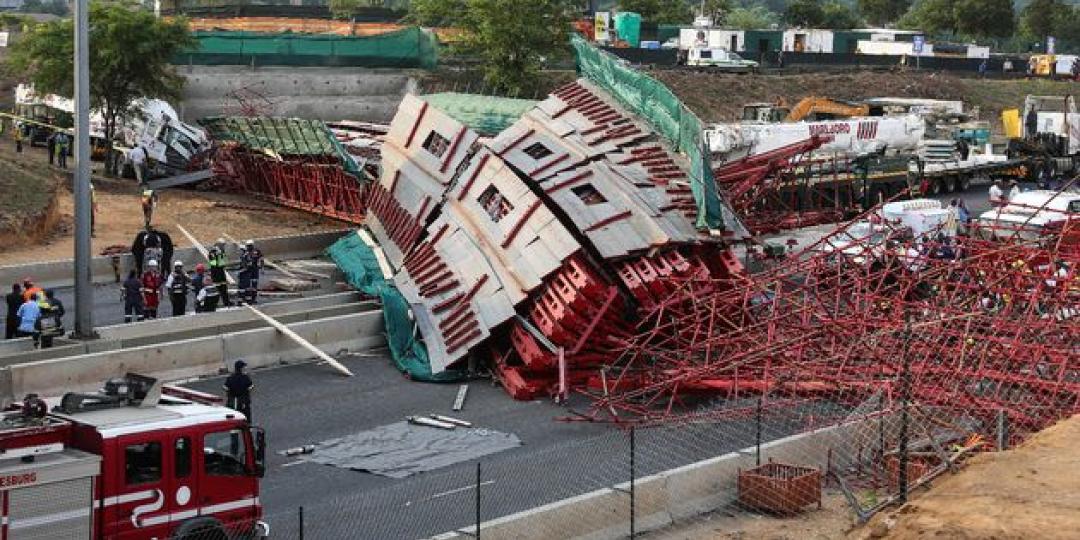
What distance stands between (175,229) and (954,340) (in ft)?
64.1

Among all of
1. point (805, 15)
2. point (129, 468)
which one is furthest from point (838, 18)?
point (129, 468)

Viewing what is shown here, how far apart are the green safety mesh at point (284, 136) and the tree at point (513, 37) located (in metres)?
17.5

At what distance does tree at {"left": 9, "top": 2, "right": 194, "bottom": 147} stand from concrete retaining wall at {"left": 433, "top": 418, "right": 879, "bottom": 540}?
27299mm

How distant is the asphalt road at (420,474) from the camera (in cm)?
2062

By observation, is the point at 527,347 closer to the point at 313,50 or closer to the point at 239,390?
the point at 239,390

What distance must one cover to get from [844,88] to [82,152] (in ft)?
186

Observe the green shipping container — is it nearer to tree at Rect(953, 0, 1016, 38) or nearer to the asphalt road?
tree at Rect(953, 0, 1016, 38)

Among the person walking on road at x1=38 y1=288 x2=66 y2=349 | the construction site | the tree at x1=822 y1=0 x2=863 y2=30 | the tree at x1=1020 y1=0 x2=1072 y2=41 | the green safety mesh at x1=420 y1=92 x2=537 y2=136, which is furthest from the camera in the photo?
the tree at x1=822 y1=0 x2=863 y2=30

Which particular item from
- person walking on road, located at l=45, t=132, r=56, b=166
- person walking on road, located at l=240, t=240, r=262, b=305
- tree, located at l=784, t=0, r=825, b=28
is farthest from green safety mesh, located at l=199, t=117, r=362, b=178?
tree, located at l=784, t=0, r=825, b=28

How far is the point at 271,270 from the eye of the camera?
3638 centimetres

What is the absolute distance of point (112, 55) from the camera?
44.6 meters

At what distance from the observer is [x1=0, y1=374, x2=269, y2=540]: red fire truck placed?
1659cm

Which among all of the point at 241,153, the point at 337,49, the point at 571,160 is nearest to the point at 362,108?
the point at 337,49

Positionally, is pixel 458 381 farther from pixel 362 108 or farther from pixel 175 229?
pixel 362 108
